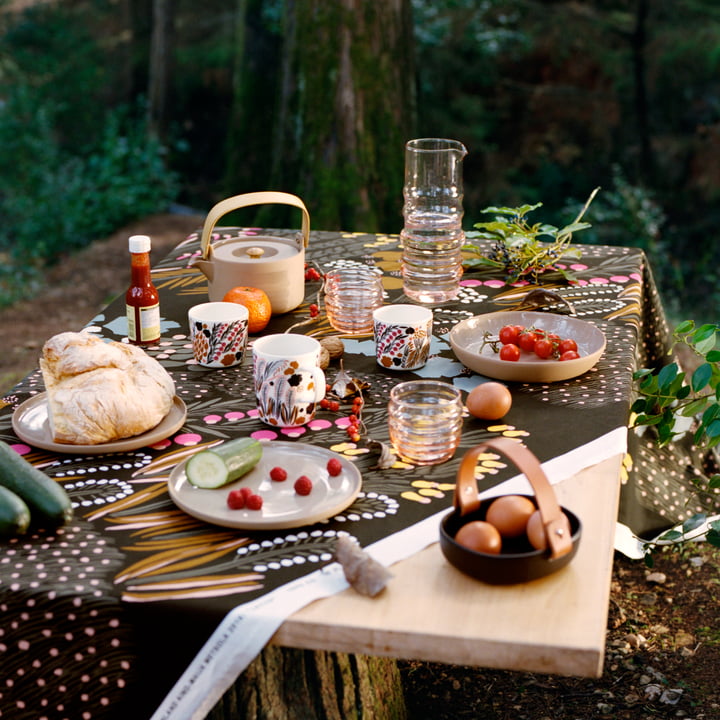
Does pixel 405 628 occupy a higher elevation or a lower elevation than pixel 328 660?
higher

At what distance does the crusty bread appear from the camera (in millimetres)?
1726

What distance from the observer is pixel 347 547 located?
1.38 metres

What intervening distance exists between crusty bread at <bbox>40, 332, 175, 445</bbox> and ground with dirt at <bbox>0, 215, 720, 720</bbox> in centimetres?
113

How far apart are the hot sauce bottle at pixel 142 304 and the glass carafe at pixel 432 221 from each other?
2.33ft

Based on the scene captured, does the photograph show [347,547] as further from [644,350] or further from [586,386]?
[644,350]

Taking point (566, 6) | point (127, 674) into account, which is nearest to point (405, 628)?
point (127, 674)

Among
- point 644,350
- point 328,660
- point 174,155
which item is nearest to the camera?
point 328,660

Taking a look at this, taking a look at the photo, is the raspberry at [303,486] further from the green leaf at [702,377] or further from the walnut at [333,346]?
the green leaf at [702,377]

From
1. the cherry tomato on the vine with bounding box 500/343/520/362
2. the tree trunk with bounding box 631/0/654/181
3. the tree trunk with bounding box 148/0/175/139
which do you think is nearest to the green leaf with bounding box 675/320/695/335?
the cherry tomato on the vine with bounding box 500/343/520/362

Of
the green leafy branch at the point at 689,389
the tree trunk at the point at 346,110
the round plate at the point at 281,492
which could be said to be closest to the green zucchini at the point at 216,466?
the round plate at the point at 281,492

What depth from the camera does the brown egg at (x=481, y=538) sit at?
1.36 meters

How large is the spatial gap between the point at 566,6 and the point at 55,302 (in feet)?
13.6

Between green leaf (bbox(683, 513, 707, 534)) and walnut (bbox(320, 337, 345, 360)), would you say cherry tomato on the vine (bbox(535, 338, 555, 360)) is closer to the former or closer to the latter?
walnut (bbox(320, 337, 345, 360))

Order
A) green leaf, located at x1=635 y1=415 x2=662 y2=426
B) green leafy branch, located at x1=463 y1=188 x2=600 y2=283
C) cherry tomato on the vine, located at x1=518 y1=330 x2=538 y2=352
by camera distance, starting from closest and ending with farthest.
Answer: cherry tomato on the vine, located at x1=518 y1=330 x2=538 y2=352
green leaf, located at x1=635 y1=415 x2=662 y2=426
green leafy branch, located at x1=463 y1=188 x2=600 y2=283
